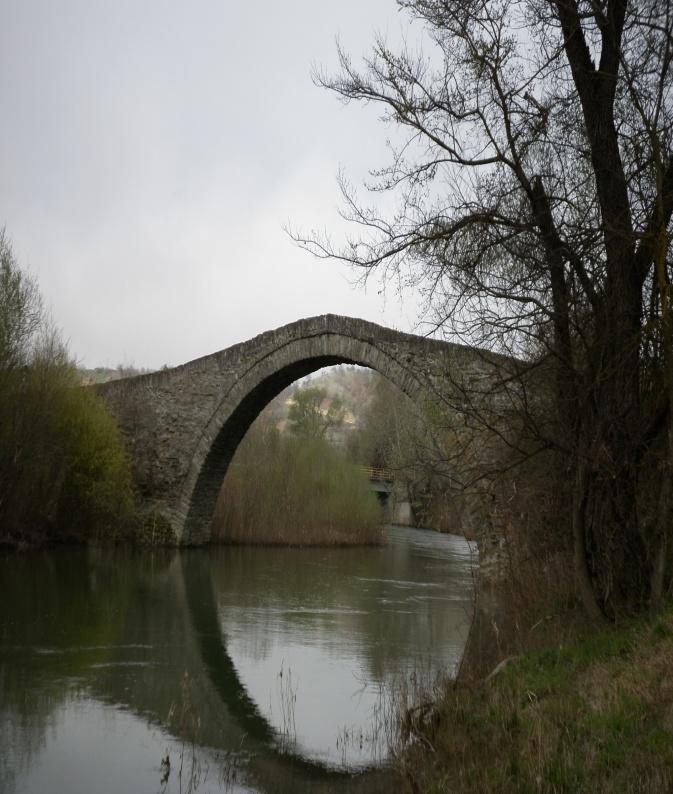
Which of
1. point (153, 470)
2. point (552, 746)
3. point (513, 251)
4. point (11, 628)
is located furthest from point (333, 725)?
→ point (153, 470)

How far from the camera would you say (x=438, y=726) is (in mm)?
4141

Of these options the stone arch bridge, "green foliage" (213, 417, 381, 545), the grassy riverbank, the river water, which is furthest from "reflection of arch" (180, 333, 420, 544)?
the grassy riverbank

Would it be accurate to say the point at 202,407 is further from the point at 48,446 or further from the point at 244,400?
the point at 48,446

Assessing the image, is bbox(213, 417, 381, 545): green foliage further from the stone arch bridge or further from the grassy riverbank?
the grassy riverbank

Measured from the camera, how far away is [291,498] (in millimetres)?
17000

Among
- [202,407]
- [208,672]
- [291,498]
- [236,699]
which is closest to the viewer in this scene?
[236,699]

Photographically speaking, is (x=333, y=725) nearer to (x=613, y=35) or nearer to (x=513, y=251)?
(x=513, y=251)

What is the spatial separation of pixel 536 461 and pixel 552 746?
3.02 metres

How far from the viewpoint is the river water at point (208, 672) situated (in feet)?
14.6

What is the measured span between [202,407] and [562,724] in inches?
507

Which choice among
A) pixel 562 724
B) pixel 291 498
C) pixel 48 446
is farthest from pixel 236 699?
pixel 291 498

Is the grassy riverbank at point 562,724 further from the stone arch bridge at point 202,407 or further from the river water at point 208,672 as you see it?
the stone arch bridge at point 202,407

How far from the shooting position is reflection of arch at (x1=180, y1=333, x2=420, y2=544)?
13.8 meters

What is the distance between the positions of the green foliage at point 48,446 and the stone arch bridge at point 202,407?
725 millimetres
